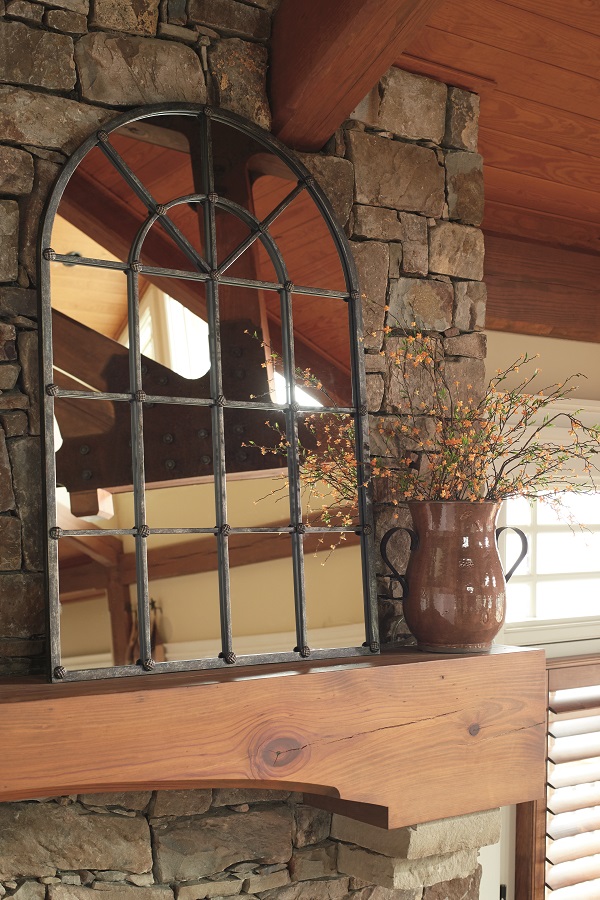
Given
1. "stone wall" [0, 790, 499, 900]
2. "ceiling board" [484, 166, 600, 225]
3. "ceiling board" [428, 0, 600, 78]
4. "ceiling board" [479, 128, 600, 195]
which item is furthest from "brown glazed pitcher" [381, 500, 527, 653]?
"ceiling board" [484, 166, 600, 225]

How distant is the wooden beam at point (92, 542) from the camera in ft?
6.26

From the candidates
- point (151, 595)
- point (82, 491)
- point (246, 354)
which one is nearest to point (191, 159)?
point (246, 354)

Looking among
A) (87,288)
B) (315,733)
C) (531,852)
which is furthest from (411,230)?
(531,852)

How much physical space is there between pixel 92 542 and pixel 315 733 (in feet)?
2.04

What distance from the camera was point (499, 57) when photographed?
2.49 m

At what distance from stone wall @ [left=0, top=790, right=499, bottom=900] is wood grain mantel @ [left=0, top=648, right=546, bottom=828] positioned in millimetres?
105

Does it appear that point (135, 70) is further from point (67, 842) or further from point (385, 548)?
point (67, 842)

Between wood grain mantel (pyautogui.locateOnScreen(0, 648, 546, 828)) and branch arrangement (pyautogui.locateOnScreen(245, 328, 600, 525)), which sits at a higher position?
branch arrangement (pyautogui.locateOnScreen(245, 328, 600, 525))

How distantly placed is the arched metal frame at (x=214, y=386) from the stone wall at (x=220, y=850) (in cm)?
33

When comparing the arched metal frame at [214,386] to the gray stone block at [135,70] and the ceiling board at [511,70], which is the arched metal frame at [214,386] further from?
the ceiling board at [511,70]

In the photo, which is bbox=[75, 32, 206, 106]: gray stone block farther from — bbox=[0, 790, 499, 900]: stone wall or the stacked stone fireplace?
bbox=[0, 790, 499, 900]: stone wall

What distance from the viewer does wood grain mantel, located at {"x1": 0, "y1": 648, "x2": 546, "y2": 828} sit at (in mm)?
1679

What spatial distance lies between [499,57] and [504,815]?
259 cm

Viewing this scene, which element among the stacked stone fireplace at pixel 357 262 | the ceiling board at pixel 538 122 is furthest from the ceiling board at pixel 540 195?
the stacked stone fireplace at pixel 357 262
